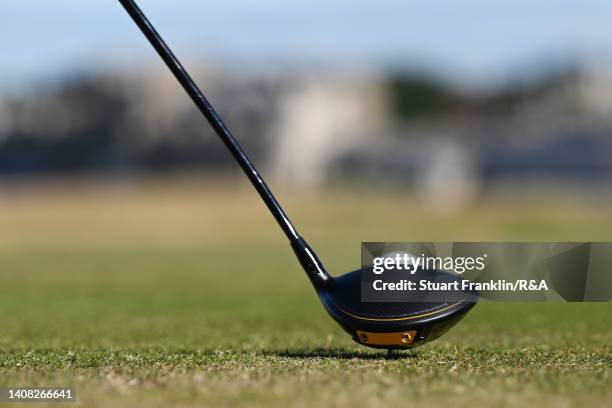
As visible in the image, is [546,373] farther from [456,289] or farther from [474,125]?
[474,125]

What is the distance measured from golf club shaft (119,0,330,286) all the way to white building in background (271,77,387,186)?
137340mm

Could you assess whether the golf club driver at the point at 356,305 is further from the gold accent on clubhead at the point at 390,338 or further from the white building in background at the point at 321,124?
the white building in background at the point at 321,124

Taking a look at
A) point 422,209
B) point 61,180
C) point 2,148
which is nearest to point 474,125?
point 61,180

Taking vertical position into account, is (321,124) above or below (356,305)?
below

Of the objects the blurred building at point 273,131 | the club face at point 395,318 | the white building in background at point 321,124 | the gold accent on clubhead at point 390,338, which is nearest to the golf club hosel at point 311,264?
the club face at point 395,318

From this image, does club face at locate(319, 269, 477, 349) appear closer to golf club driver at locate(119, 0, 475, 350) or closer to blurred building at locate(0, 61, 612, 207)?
golf club driver at locate(119, 0, 475, 350)

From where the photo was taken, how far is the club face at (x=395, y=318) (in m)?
8.02

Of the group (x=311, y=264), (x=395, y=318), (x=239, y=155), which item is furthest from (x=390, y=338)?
(x=239, y=155)

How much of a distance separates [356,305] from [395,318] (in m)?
0.34

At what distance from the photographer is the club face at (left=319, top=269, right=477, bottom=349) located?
26.3 feet

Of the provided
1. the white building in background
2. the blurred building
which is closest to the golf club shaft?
the blurred building

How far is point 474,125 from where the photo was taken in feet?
542

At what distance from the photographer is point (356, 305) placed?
26.8 ft

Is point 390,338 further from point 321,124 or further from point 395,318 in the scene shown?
point 321,124
